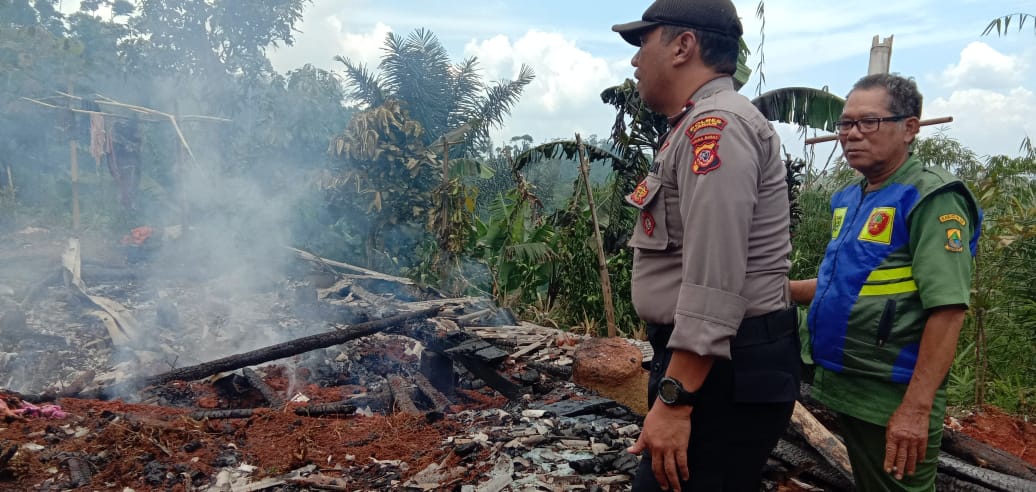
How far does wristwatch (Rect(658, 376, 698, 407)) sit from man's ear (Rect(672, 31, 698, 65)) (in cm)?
95

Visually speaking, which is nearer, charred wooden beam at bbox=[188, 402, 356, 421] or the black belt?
the black belt

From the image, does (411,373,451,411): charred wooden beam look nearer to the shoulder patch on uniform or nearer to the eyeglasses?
the eyeglasses

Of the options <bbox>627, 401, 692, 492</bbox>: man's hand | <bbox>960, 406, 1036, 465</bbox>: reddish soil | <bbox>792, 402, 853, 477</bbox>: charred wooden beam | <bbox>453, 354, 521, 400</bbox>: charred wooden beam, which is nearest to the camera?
<bbox>627, 401, 692, 492</bbox>: man's hand

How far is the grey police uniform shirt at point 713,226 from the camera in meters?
1.62

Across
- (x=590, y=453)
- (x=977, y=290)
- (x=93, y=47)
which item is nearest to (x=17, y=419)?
(x=590, y=453)

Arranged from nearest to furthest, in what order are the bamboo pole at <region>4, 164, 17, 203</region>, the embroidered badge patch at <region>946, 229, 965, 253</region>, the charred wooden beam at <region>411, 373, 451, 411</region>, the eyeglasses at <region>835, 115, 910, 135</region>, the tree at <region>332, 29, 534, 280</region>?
the embroidered badge patch at <region>946, 229, 965, 253</region> < the eyeglasses at <region>835, 115, 910, 135</region> < the charred wooden beam at <region>411, 373, 451, 411</region> < the tree at <region>332, 29, 534, 280</region> < the bamboo pole at <region>4, 164, 17, 203</region>

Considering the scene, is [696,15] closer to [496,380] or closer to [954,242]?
[954,242]

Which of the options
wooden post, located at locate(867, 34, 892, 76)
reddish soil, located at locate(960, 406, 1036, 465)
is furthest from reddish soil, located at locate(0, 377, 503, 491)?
wooden post, located at locate(867, 34, 892, 76)

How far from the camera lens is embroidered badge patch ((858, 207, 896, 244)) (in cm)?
231

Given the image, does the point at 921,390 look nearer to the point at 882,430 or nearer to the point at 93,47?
the point at 882,430

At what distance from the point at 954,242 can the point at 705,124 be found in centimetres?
114

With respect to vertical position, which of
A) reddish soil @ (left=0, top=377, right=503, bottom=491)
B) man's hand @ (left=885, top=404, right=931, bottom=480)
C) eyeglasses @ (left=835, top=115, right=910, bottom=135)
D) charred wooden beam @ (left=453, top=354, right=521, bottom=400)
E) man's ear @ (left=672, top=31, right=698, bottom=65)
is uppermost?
man's ear @ (left=672, top=31, right=698, bottom=65)

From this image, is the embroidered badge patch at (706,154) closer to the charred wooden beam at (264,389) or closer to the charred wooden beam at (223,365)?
the charred wooden beam at (264,389)

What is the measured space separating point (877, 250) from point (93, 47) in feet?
58.3
